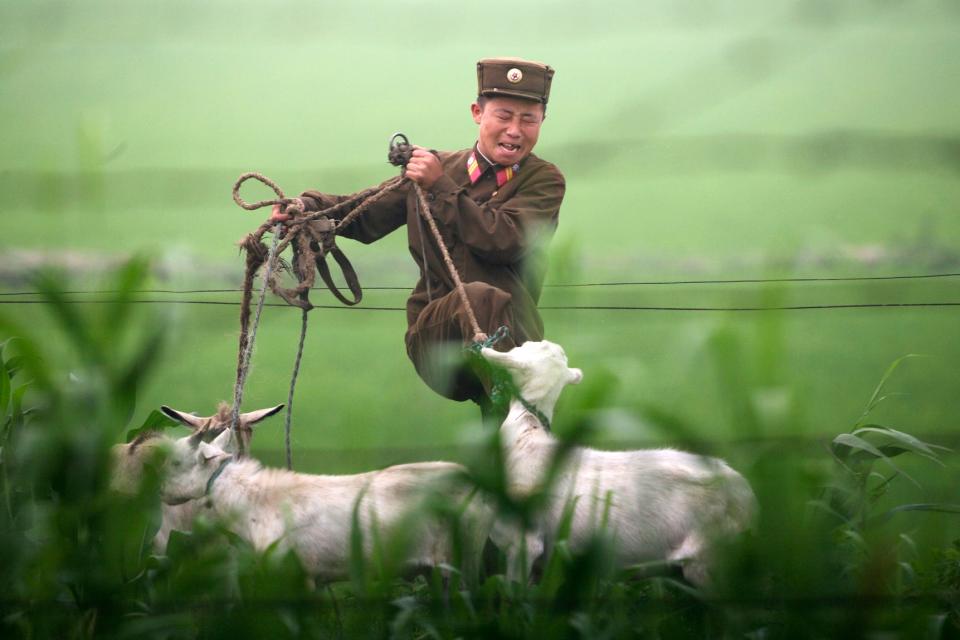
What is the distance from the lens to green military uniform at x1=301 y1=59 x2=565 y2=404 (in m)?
3.22

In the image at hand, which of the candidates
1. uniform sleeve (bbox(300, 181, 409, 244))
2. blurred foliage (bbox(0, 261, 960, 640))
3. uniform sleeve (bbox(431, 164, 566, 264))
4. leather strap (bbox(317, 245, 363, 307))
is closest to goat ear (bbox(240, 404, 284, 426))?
leather strap (bbox(317, 245, 363, 307))

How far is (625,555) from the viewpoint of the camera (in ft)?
9.21

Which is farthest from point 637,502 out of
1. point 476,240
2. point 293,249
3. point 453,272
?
point 293,249

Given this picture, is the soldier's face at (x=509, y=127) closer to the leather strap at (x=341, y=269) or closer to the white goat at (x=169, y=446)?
the leather strap at (x=341, y=269)

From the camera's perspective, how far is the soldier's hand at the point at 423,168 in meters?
3.19

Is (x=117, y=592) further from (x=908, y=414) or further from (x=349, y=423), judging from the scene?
(x=908, y=414)

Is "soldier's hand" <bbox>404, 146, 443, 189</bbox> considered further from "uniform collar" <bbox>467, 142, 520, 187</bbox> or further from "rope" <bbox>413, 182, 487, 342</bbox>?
"uniform collar" <bbox>467, 142, 520, 187</bbox>

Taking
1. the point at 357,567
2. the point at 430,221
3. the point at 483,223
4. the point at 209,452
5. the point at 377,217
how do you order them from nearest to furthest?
the point at 357,567, the point at 209,452, the point at 430,221, the point at 483,223, the point at 377,217

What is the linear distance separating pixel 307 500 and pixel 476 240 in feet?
2.73

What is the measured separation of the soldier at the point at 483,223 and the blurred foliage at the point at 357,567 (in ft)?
3.22

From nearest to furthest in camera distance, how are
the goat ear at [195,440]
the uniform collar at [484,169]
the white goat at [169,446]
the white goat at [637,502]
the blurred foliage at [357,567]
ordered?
the blurred foliage at [357,567], the white goat at [637,502], the white goat at [169,446], the goat ear at [195,440], the uniform collar at [484,169]

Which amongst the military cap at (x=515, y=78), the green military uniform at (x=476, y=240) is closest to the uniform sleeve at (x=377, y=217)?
the green military uniform at (x=476, y=240)

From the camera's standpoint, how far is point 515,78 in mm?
3311

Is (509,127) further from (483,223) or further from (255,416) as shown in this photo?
(255,416)
